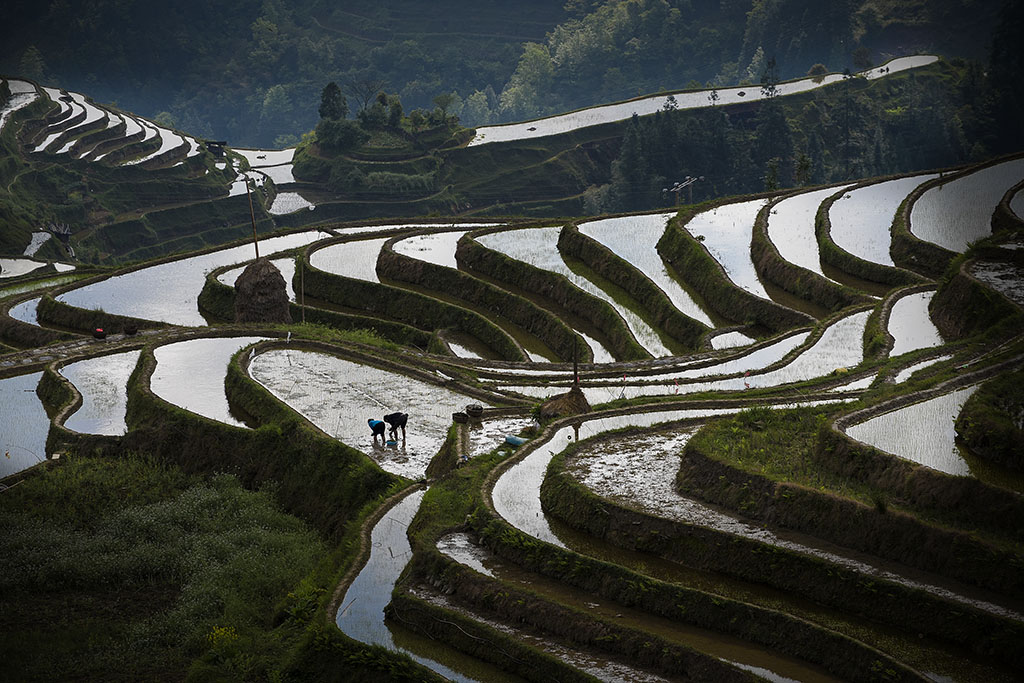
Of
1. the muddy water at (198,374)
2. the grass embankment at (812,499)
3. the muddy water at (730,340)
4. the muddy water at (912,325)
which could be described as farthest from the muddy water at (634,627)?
the muddy water at (730,340)

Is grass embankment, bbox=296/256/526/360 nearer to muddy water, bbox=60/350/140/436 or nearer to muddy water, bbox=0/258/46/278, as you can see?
muddy water, bbox=60/350/140/436

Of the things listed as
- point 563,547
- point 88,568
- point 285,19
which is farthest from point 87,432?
point 285,19

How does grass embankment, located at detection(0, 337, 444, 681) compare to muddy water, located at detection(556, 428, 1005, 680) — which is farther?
grass embankment, located at detection(0, 337, 444, 681)

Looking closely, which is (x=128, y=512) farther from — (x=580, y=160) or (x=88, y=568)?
(x=580, y=160)

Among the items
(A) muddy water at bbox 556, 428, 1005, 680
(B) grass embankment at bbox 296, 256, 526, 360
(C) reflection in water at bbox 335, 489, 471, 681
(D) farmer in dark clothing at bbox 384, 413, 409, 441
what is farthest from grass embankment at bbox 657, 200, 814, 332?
(C) reflection in water at bbox 335, 489, 471, 681

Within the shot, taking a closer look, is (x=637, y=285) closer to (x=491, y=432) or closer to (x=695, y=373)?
(x=695, y=373)

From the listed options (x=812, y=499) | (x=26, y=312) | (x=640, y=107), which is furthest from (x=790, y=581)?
(x=640, y=107)
